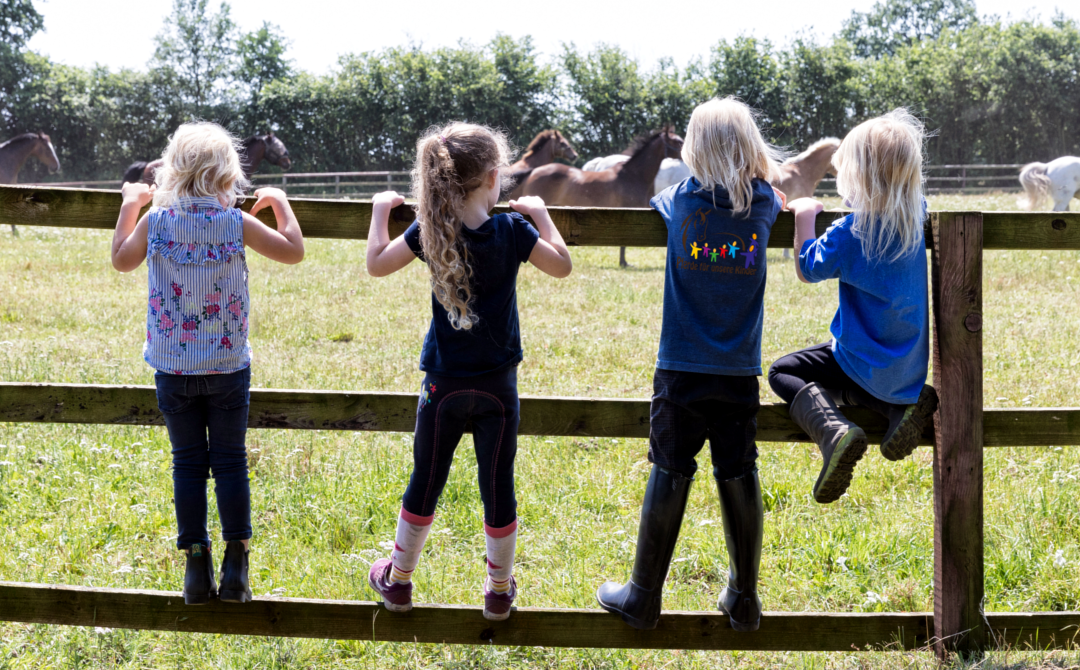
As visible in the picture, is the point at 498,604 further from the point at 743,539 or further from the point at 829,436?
the point at 829,436

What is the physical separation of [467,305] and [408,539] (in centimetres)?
68

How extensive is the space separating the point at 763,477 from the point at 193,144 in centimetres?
325

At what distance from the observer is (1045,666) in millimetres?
2525

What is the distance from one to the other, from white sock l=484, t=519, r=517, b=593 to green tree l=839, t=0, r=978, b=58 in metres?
84.4

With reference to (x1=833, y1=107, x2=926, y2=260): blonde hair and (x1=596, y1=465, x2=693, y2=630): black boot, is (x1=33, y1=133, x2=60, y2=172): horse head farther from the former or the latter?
(x1=833, y1=107, x2=926, y2=260): blonde hair

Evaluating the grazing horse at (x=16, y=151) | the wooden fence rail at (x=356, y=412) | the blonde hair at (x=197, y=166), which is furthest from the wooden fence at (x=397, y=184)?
the blonde hair at (x=197, y=166)

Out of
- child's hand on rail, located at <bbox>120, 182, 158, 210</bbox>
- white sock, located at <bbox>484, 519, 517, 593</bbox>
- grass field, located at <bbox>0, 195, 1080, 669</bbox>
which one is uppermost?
child's hand on rail, located at <bbox>120, 182, 158, 210</bbox>

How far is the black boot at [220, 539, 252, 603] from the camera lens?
235 cm

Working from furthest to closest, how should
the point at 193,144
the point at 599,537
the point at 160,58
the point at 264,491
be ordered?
the point at 160,58 → the point at 264,491 → the point at 599,537 → the point at 193,144

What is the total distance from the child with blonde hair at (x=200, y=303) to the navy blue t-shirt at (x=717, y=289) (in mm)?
1057

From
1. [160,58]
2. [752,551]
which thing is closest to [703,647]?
[752,551]

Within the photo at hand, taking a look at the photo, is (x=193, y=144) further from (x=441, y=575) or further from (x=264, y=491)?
(x=264, y=491)

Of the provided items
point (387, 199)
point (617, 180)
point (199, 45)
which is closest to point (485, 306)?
point (387, 199)

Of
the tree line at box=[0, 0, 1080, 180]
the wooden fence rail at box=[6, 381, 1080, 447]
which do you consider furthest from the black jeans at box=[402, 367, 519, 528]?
the tree line at box=[0, 0, 1080, 180]
